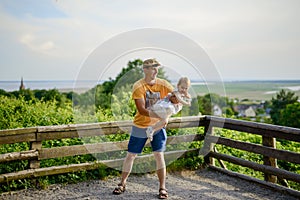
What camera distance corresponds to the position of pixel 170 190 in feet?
16.3

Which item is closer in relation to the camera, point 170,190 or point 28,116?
point 170,190

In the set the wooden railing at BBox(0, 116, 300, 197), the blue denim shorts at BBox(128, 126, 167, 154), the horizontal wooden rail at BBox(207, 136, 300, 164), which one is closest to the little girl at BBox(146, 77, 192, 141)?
the blue denim shorts at BBox(128, 126, 167, 154)

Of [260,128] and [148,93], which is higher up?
[148,93]

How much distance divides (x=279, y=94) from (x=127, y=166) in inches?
1205

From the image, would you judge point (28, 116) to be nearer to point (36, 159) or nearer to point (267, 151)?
point (36, 159)

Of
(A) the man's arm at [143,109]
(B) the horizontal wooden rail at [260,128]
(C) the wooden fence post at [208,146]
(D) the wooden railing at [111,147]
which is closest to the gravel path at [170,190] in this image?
(D) the wooden railing at [111,147]

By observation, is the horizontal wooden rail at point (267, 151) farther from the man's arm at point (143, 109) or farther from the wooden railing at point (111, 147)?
the man's arm at point (143, 109)

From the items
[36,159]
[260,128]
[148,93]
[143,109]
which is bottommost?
[36,159]

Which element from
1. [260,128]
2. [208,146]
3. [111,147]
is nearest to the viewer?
[260,128]

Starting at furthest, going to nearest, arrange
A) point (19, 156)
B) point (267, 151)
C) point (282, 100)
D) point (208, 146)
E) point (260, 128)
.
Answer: point (282, 100) < point (208, 146) < point (260, 128) < point (267, 151) < point (19, 156)

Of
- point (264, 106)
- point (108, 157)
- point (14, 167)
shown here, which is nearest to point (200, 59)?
point (108, 157)

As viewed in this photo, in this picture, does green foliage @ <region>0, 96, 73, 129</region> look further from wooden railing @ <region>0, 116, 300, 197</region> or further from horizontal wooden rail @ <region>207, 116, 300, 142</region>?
horizontal wooden rail @ <region>207, 116, 300, 142</region>

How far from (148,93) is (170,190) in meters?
1.57

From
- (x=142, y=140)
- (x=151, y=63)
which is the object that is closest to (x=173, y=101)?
(x=151, y=63)
